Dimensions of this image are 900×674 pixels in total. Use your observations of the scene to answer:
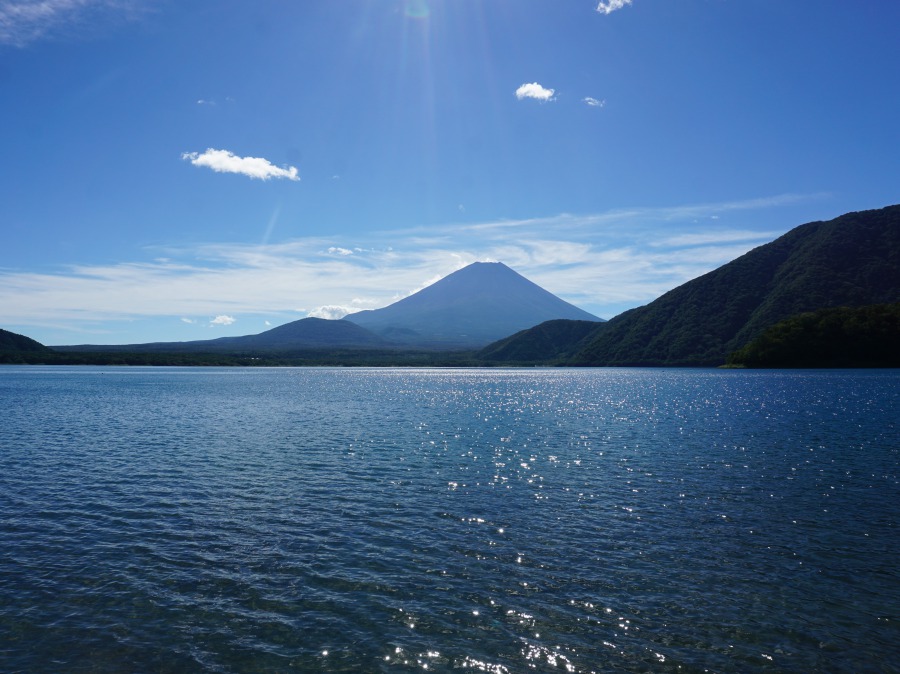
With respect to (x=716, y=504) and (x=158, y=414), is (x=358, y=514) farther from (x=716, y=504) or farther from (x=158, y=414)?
(x=158, y=414)

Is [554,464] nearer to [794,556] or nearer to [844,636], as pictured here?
[794,556]

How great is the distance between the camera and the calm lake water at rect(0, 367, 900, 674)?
1441 centimetres

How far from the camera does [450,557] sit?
20734mm

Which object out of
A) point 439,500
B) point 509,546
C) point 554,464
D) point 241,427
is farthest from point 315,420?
point 509,546

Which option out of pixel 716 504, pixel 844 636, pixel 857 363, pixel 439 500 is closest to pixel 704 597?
pixel 844 636

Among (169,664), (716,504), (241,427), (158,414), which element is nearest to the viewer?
(169,664)

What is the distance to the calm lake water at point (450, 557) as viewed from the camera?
47.3ft

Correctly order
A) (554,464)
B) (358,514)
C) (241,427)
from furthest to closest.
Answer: (241,427)
(554,464)
(358,514)

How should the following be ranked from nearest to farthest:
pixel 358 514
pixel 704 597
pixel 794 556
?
pixel 704 597 < pixel 794 556 < pixel 358 514

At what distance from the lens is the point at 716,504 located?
28.2 metres

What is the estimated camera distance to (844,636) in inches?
589

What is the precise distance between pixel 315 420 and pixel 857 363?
209 m

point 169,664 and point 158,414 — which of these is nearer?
point 169,664

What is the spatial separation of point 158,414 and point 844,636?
75144 millimetres
